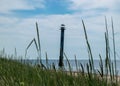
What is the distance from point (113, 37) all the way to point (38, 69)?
6.30ft

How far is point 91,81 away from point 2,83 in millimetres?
1403

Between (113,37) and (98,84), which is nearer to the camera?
(113,37)

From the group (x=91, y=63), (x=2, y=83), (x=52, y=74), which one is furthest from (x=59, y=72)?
(x=91, y=63)

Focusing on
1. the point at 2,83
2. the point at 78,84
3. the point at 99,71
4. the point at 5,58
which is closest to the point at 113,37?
the point at 99,71

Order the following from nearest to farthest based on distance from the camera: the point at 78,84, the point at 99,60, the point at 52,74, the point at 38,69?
the point at 99,60 < the point at 78,84 < the point at 52,74 < the point at 38,69

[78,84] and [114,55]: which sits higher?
[114,55]

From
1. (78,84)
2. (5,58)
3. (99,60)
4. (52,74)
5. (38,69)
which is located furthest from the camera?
(5,58)

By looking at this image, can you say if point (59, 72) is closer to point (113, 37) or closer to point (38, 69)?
point (38, 69)

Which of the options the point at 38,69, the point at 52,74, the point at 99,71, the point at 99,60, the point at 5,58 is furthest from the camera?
Result: the point at 5,58

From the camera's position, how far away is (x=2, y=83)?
4.85 m

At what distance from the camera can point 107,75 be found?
367 cm

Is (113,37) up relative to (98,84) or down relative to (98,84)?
up

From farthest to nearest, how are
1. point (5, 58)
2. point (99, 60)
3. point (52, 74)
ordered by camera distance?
point (5, 58), point (52, 74), point (99, 60)

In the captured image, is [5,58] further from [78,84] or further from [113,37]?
[113,37]
